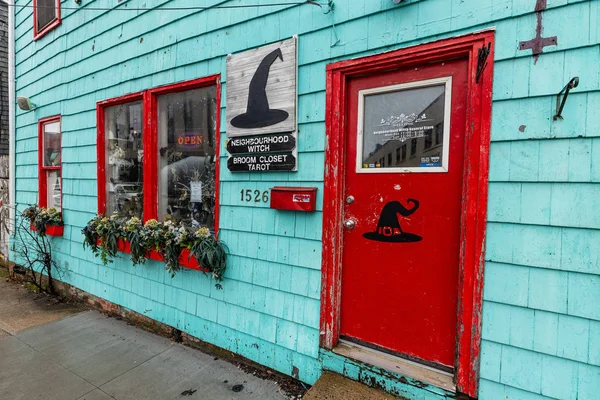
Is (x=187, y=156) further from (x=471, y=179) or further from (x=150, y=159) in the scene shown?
(x=471, y=179)

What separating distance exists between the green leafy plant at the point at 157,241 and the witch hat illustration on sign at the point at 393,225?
1342 mm

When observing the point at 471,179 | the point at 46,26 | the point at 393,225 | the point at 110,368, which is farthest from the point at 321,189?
the point at 46,26

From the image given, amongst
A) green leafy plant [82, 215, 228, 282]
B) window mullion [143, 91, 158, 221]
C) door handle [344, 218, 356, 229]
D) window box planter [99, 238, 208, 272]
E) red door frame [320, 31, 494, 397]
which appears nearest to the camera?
red door frame [320, 31, 494, 397]

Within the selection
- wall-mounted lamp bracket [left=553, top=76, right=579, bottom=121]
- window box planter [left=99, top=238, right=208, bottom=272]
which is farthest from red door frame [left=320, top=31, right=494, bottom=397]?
window box planter [left=99, top=238, right=208, bottom=272]

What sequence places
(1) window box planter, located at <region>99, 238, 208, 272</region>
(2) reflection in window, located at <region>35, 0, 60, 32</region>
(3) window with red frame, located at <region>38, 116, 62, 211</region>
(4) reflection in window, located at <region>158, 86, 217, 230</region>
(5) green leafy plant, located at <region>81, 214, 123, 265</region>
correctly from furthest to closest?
1. (3) window with red frame, located at <region>38, 116, 62, 211</region>
2. (2) reflection in window, located at <region>35, 0, 60, 32</region>
3. (5) green leafy plant, located at <region>81, 214, 123, 265</region>
4. (4) reflection in window, located at <region>158, 86, 217, 230</region>
5. (1) window box planter, located at <region>99, 238, 208, 272</region>

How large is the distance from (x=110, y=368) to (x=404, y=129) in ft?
9.62

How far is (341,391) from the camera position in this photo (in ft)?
6.58

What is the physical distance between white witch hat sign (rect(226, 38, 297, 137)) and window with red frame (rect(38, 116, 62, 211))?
10.8ft

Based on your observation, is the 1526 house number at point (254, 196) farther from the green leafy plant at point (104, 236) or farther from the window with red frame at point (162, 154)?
the green leafy plant at point (104, 236)

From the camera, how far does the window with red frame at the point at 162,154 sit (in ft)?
9.73

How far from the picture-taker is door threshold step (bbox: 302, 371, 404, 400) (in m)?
1.95

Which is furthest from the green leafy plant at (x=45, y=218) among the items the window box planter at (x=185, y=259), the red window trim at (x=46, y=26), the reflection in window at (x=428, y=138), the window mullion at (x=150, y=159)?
the reflection in window at (x=428, y=138)

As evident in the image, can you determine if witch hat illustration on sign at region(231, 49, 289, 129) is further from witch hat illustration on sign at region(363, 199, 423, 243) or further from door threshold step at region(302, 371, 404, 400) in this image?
door threshold step at region(302, 371, 404, 400)

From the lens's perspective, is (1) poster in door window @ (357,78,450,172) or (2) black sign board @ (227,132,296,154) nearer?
(1) poster in door window @ (357,78,450,172)
